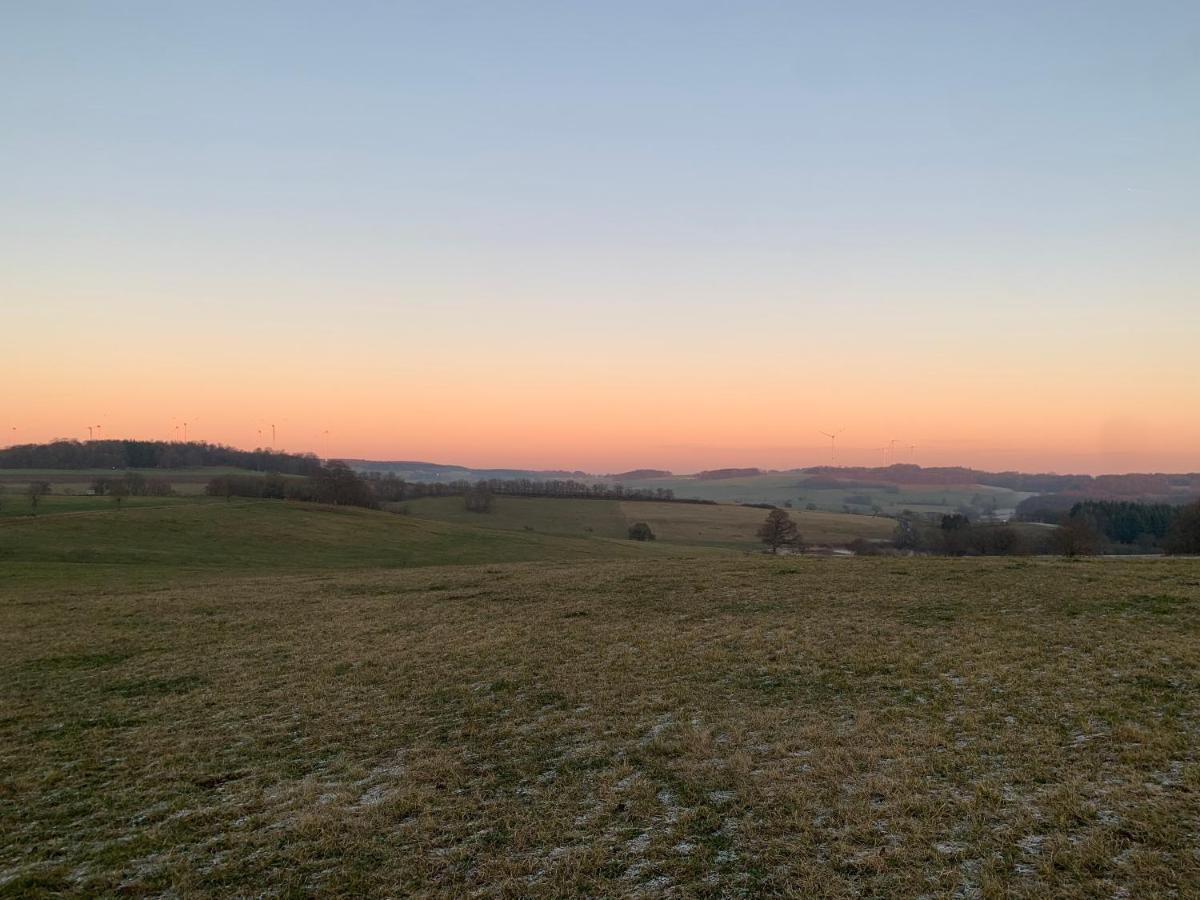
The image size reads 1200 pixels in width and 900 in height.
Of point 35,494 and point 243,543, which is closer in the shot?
point 243,543

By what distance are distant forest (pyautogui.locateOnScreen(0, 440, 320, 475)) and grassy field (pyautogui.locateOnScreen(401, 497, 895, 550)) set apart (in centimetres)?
4028

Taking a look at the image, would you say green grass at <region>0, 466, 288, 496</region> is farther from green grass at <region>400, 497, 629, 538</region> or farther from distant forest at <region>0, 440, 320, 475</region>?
green grass at <region>400, 497, 629, 538</region>

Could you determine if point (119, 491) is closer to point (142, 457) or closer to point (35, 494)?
point (35, 494)

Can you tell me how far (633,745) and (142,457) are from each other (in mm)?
171023

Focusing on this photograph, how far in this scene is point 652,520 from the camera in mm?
116562

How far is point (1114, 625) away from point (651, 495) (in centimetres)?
14812

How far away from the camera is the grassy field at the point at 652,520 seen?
103 metres

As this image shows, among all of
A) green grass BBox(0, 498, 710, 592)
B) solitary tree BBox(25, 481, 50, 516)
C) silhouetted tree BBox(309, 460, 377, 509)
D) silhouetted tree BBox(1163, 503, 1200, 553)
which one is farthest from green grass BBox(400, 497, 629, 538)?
silhouetted tree BBox(1163, 503, 1200, 553)

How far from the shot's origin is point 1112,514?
9031cm

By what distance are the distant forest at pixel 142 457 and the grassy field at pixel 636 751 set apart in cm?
12966

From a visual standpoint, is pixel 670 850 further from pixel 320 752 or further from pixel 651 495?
pixel 651 495

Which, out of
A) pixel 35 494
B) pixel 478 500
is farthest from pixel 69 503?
pixel 478 500

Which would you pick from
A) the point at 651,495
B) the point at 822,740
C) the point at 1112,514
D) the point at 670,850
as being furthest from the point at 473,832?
the point at 651,495

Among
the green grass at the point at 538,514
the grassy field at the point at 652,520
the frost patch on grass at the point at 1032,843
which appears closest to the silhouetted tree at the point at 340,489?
the grassy field at the point at 652,520
